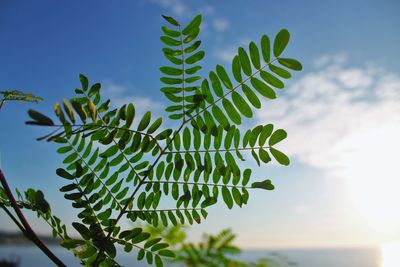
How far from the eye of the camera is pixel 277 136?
1.28 meters

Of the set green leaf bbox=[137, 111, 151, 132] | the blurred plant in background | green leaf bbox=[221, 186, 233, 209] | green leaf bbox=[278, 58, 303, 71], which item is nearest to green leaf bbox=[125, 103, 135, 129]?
green leaf bbox=[137, 111, 151, 132]

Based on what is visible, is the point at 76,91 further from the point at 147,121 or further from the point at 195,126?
the point at 195,126

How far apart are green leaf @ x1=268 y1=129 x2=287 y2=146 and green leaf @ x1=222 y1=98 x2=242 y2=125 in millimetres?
143

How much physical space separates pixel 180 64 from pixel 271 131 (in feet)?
1.57

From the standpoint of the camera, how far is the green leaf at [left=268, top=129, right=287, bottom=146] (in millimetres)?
1272

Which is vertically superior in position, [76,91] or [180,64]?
Answer: [180,64]

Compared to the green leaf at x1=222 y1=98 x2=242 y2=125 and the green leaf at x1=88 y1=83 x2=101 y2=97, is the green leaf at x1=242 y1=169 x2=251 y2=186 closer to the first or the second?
the green leaf at x1=222 y1=98 x2=242 y2=125

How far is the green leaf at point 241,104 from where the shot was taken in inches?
51.7

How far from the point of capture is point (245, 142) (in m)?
1.33

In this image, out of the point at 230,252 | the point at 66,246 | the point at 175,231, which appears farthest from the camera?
the point at 175,231

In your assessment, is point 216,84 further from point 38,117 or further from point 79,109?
point 38,117

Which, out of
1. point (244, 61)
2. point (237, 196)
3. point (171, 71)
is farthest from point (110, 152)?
point (244, 61)

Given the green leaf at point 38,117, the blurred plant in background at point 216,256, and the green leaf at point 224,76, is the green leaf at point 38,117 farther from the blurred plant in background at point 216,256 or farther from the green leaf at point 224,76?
the blurred plant in background at point 216,256

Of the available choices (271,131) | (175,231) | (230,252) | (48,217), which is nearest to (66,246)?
(48,217)
